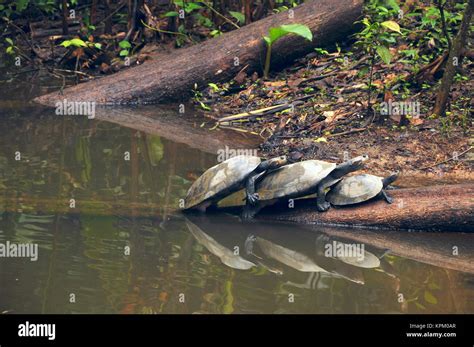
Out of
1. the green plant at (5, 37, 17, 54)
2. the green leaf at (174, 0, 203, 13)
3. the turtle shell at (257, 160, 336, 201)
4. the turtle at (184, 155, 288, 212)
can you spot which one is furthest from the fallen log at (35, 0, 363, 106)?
the turtle shell at (257, 160, 336, 201)

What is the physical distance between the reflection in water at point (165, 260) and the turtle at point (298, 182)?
0.26m

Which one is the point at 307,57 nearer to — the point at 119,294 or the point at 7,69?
the point at 7,69

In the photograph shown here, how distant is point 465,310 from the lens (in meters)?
5.75

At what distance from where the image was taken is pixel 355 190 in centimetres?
750

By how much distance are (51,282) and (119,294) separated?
60 cm

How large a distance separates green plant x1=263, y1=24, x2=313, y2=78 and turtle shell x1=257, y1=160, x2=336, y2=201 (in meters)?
3.74

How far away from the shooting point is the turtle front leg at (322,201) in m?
7.55

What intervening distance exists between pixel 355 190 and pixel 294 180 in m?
0.60

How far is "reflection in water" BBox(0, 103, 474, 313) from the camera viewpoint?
5848mm

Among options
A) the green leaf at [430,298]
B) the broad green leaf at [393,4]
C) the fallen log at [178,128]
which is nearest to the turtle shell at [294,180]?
the green leaf at [430,298]

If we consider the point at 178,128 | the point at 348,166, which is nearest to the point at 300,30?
the point at 178,128

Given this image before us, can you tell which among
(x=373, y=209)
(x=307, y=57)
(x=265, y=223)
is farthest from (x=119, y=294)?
(x=307, y=57)

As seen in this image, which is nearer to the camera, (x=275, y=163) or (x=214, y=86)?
(x=275, y=163)

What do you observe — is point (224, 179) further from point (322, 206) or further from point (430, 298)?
point (430, 298)
